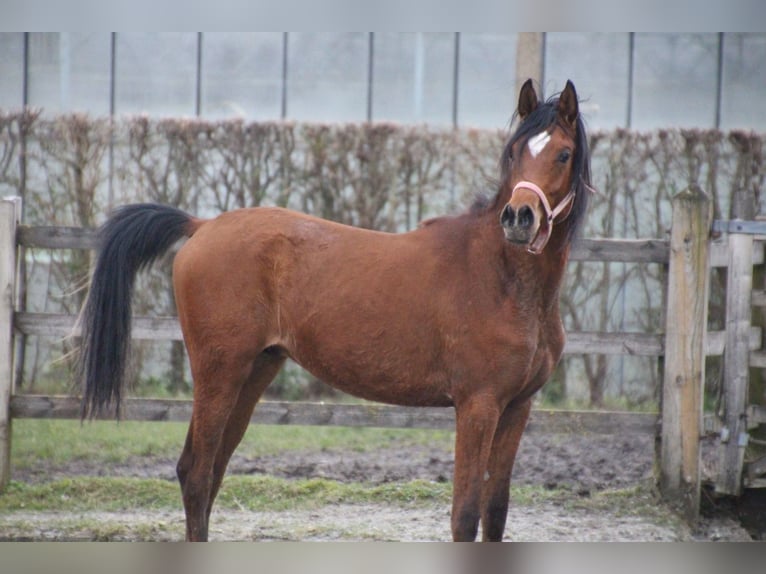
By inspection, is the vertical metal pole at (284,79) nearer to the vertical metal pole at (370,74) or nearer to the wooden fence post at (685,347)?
the vertical metal pole at (370,74)

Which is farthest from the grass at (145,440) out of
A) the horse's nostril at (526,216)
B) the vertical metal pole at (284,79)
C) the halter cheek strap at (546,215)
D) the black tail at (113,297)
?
the horse's nostril at (526,216)

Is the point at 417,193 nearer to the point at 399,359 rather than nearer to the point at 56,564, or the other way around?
the point at 399,359

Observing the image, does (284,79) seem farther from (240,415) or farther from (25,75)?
(240,415)

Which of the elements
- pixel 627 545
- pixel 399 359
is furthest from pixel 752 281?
pixel 399 359

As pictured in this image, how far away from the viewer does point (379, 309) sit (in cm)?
377

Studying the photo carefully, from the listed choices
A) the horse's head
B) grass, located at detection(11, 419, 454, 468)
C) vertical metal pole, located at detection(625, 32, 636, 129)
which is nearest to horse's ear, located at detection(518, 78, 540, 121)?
the horse's head

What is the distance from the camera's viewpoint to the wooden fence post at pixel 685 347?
484 centimetres

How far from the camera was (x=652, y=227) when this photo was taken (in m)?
6.36

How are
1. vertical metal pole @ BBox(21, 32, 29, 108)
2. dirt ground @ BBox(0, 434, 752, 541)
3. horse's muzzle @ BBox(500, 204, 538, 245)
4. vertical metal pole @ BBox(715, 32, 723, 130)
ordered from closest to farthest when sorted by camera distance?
horse's muzzle @ BBox(500, 204, 538, 245) → dirt ground @ BBox(0, 434, 752, 541) → vertical metal pole @ BBox(21, 32, 29, 108) → vertical metal pole @ BBox(715, 32, 723, 130)

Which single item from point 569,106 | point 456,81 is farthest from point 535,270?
point 456,81

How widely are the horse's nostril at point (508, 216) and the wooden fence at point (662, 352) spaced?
61.2 inches

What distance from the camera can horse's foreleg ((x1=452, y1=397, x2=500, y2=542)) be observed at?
356 centimetres

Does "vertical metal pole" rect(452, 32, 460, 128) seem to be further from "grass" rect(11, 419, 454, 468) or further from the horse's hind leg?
the horse's hind leg

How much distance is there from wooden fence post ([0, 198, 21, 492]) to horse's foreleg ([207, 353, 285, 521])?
4.90ft
